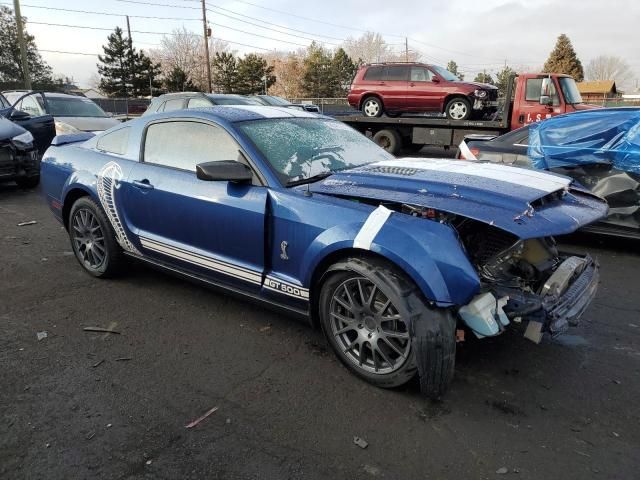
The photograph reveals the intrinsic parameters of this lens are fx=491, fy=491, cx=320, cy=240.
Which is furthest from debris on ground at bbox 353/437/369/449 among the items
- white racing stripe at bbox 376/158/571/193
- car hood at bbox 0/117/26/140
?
car hood at bbox 0/117/26/140

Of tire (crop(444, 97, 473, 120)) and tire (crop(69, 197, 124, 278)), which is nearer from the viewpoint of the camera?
tire (crop(69, 197, 124, 278))

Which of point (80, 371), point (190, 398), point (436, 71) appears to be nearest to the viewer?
point (190, 398)

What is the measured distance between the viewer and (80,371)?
10.1ft

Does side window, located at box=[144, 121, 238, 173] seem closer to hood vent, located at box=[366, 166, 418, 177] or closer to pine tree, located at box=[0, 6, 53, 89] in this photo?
hood vent, located at box=[366, 166, 418, 177]

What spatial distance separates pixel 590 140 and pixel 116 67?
59.1 m

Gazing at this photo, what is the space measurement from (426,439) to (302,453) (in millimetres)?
624

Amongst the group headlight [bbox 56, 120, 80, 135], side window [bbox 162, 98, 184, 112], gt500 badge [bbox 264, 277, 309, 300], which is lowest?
gt500 badge [bbox 264, 277, 309, 300]

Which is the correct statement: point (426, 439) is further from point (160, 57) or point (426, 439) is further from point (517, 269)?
point (160, 57)

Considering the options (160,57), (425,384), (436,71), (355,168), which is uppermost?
Answer: (160,57)

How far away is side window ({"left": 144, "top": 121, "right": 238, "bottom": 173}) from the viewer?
138 inches

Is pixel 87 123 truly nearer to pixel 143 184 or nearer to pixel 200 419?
pixel 143 184

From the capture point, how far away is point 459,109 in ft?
43.0

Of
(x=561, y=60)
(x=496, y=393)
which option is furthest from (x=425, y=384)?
(x=561, y=60)

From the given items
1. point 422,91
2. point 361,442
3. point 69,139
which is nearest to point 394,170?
point 361,442
